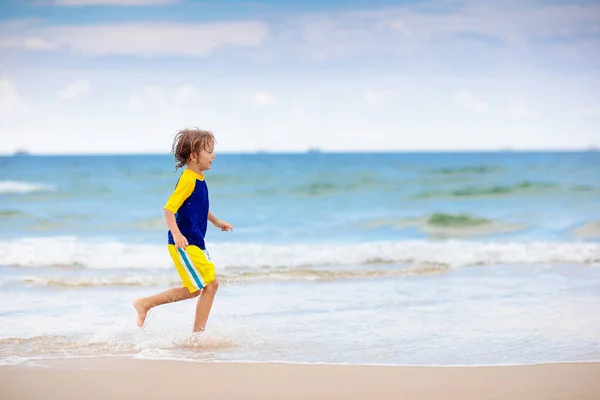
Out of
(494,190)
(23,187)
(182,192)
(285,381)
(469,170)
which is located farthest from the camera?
(469,170)

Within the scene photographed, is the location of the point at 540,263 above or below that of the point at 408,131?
below

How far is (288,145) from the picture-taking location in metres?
27.4

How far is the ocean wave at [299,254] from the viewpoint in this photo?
9391mm

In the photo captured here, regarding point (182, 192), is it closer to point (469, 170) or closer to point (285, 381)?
point (285, 381)

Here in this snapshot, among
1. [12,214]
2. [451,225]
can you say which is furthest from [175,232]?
[12,214]

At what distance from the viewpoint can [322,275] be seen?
8.26 m

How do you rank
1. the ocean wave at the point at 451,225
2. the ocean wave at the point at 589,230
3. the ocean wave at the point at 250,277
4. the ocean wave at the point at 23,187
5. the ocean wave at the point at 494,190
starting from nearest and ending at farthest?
1. the ocean wave at the point at 250,277
2. the ocean wave at the point at 589,230
3. the ocean wave at the point at 451,225
4. the ocean wave at the point at 494,190
5. the ocean wave at the point at 23,187

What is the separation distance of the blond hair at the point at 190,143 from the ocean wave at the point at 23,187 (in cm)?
1646

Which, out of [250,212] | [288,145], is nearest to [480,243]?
[250,212]

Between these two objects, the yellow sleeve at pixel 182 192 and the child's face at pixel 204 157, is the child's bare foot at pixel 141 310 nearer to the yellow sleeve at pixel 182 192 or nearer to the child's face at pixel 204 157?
the yellow sleeve at pixel 182 192

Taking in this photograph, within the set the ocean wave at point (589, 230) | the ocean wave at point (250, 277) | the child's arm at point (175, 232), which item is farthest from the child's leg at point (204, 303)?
the ocean wave at point (589, 230)

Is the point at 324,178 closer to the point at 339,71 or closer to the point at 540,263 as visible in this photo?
the point at 339,71

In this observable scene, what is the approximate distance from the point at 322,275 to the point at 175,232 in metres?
3.53

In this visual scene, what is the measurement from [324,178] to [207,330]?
60.7 feet
